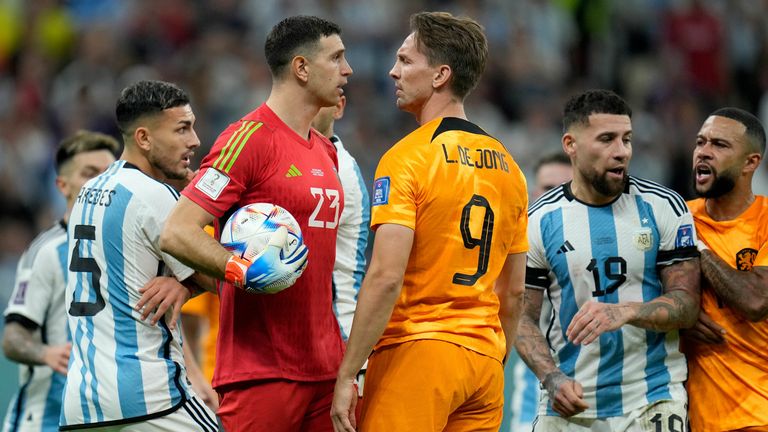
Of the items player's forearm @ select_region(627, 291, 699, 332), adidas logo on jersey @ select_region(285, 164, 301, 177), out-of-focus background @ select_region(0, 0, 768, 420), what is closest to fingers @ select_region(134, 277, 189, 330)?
adidas logo on jersey @ select_region(285, 164, 301, 177)

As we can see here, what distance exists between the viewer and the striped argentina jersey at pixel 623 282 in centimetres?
607

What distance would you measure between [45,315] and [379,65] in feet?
24.5

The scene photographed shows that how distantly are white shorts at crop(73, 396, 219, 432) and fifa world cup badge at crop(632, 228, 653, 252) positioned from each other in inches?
91.3

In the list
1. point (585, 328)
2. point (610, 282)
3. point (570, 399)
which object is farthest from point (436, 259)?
point (610, 282)

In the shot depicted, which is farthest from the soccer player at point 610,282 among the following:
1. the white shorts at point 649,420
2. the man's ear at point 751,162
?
the man's ear at point 751,162

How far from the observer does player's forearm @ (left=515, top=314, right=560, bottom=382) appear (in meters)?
6.04

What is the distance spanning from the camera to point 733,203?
6.27 meters

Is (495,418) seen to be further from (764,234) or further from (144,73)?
(144,73)

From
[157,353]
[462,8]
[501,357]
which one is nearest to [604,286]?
[501,357]

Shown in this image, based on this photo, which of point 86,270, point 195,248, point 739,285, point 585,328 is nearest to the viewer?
point 195,248

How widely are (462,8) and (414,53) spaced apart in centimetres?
939

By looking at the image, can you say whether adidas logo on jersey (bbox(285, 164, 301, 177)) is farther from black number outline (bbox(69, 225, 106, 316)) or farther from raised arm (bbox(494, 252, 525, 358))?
raised arm (bbox(494, 252, 525, 358))

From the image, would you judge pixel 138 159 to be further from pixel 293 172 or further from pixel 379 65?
pixel 379 65

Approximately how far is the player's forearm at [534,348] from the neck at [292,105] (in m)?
1.62
